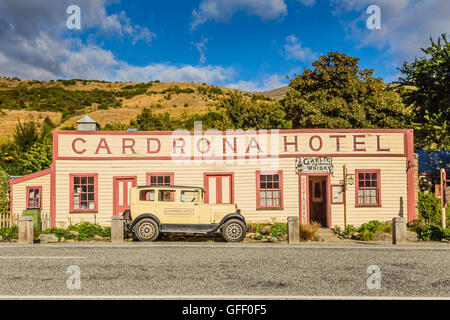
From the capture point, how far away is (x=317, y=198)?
17547 mm

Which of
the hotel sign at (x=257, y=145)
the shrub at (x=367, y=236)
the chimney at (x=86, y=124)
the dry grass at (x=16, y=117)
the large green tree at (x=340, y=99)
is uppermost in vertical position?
the dry grass at (x=16, y=117)

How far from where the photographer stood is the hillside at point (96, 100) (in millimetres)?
56938

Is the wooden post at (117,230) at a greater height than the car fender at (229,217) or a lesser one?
lesser

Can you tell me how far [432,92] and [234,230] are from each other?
1457 centimetres

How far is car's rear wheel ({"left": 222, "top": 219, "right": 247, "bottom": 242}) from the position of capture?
515 inches

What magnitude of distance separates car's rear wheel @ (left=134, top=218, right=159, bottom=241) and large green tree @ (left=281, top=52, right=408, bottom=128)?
644 inches

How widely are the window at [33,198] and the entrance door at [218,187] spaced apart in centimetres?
747

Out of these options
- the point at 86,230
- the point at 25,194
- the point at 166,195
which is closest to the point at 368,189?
the point at 166,195

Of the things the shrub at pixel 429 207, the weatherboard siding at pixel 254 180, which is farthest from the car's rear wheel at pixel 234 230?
the shrub at pixel 429 207

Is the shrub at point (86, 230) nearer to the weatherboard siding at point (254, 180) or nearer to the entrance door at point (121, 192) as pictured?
the weatherboard siding at point (254, 180)

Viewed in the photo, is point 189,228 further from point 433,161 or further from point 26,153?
point 433,161

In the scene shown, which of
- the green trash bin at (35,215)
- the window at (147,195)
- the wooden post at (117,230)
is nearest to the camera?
the wooden post at (117,230)
